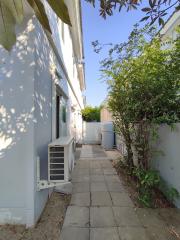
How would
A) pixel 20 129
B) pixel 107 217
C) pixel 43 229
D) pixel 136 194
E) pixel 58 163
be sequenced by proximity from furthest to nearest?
pixel 136 194
pixel 58 163
pixel 107 217
pixel 20 129
pixel 43 229

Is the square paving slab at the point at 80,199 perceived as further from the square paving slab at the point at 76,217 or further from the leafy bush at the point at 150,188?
the leafy bush at the point at 150,188

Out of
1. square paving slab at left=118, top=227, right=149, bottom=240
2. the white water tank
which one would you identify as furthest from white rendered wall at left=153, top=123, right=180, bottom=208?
the white water tank

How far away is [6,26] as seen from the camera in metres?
0.68

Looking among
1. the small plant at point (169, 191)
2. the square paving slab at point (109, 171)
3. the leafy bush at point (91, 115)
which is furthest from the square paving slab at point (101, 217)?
the leafy bush at point (91, 115)

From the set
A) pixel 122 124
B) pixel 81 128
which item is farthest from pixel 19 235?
pixel 81 128

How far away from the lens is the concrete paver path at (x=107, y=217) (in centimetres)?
323

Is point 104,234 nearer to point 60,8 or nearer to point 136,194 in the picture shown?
point 136,194

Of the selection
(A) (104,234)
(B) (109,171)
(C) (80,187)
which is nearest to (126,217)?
(A) (104,234)

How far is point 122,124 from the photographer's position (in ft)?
20.8

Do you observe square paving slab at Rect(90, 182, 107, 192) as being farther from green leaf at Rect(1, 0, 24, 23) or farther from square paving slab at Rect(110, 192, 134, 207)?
green leaf at Rect(1, 0, 24, 23)

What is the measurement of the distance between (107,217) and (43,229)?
3.61ft

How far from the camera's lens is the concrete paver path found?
3234mm

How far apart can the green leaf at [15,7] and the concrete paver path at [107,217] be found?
3183 mm

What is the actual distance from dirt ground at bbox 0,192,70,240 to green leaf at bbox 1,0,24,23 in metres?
3.25
